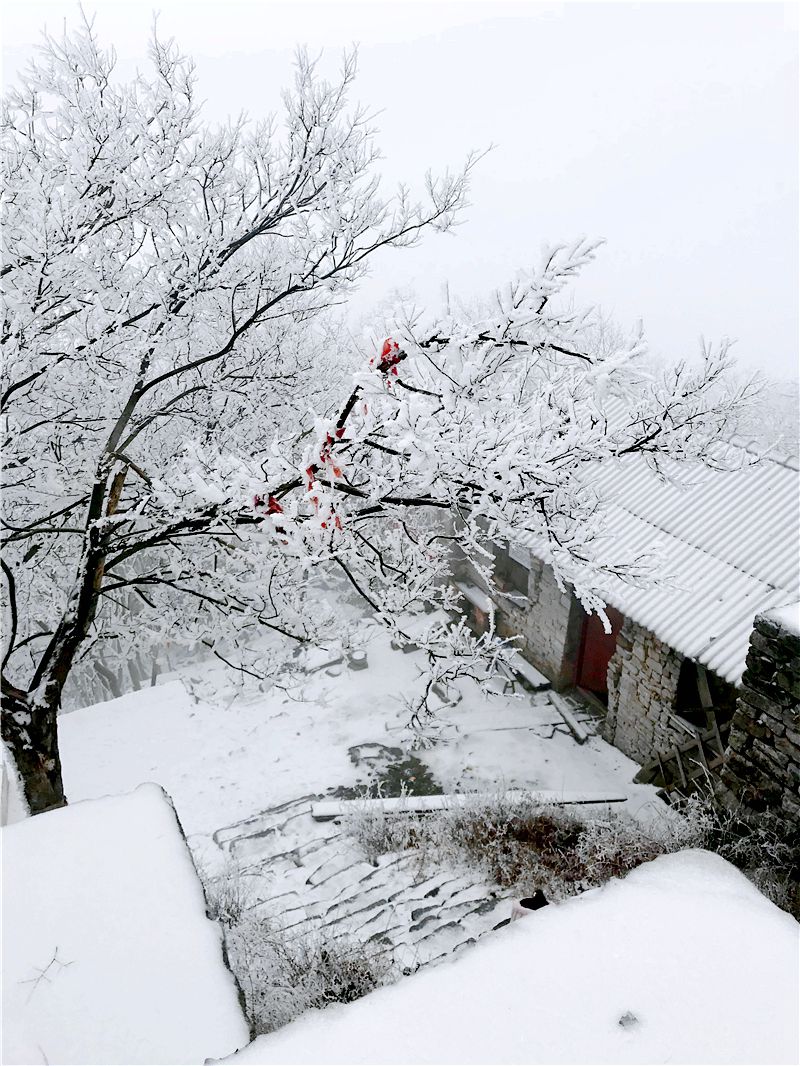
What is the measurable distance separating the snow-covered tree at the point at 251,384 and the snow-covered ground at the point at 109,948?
166 centimetres

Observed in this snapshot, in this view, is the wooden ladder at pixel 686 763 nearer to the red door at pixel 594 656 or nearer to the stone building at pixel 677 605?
the stone building at pixel 677 605

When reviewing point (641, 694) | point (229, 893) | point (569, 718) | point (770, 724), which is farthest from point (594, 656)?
point (229, 893)

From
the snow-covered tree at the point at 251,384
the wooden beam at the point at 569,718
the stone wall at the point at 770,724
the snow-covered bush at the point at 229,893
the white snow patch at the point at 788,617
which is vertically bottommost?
the wooden beam at the point at 569,718

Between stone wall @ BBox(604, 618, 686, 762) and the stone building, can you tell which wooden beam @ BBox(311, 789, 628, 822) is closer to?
stone wall @ BBox(604, 618, 686, 762)

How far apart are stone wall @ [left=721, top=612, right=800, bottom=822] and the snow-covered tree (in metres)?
1.47

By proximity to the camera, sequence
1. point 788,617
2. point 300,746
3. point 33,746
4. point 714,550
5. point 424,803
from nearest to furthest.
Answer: point 788,617, point 33,746, point 424,803, point 714,550, point 300,746

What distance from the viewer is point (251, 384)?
20.8 ft

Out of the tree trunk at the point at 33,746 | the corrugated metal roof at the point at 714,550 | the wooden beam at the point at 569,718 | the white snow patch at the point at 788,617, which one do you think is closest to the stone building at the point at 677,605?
the corrugated metal roof at the point at 714,550

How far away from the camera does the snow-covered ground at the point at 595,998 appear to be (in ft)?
6.48

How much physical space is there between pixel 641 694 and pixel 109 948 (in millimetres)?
7454

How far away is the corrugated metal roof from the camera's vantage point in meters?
7.06

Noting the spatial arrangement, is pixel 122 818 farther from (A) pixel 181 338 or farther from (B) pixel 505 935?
(A) pixel 181 338

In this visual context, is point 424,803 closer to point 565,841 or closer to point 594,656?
point 565,841

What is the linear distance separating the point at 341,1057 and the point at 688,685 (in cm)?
730
